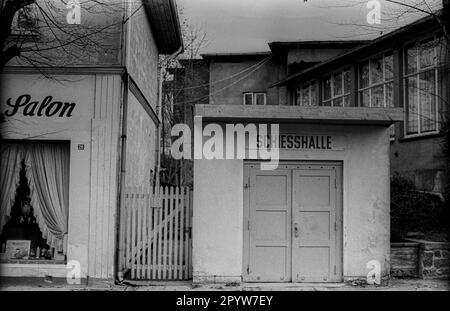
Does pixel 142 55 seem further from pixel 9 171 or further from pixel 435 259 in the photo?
pixel 435 259

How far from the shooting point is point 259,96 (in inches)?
989

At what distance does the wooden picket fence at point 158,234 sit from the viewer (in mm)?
9125

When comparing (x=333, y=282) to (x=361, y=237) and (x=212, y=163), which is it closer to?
(x=361, y=237)

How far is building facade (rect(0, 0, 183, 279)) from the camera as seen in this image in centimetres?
880

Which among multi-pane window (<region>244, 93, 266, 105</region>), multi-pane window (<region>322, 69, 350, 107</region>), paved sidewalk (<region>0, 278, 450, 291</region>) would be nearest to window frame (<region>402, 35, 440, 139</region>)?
multi-pane window (<region>322, 69, 350, 107</region>)

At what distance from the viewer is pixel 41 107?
8.90 m

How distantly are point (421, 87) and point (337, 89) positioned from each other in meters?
6.13

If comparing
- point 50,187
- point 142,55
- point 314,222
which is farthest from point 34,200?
point 314,222

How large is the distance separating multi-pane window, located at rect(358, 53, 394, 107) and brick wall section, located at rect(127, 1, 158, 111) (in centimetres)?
780

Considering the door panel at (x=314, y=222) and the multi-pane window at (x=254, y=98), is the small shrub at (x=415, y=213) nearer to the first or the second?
the door panel at (x=314, y=222)

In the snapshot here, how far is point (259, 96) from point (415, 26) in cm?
1230

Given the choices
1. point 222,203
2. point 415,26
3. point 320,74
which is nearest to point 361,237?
point 222,203

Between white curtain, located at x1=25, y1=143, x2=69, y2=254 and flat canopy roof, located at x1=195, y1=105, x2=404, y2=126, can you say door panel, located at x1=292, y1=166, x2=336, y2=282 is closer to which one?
flat canopy roof, located at x1=195, y1=105, x2=404, y2=126

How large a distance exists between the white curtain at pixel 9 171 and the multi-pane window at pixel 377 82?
11750 millimetres
